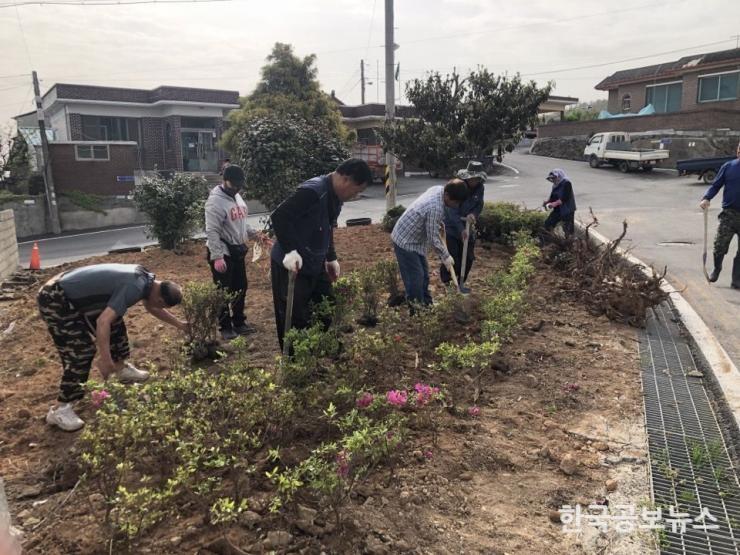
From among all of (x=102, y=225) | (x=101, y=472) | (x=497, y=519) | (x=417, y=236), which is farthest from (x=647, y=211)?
(x=102, y=225)

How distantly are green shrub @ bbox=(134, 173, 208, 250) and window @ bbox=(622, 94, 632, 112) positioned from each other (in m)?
32.9

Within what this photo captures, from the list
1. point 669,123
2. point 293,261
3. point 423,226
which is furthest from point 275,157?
point 669,123

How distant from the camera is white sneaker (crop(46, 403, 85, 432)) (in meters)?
3.47

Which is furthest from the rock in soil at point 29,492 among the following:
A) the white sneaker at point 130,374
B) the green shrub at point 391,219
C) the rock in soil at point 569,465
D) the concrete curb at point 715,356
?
the green shrub at point 391,219

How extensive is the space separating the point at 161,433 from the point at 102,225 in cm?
2312

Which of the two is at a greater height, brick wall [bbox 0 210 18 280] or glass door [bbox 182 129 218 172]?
glass door [bbox 182 129 218 172]

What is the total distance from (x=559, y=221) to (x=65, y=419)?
729 centimetres

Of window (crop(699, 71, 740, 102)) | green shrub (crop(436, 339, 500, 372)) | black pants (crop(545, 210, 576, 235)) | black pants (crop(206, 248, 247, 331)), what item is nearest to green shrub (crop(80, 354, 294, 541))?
green shrub (crop(436, 339, 500, 372))

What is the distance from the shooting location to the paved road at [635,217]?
6496 mm

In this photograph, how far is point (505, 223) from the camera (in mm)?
9047

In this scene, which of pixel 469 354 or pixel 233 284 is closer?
pixel 469 354

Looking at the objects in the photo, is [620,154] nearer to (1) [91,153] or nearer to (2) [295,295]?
(1) [91,153]

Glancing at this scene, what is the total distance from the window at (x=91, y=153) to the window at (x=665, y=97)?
Result: 28.8 metres

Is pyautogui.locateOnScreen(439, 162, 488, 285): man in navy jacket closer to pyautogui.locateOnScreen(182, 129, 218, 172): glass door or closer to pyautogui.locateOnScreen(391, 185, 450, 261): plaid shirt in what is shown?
pyautogui.locateOnScreen(391, 185, 450, 261): plaid shirt
